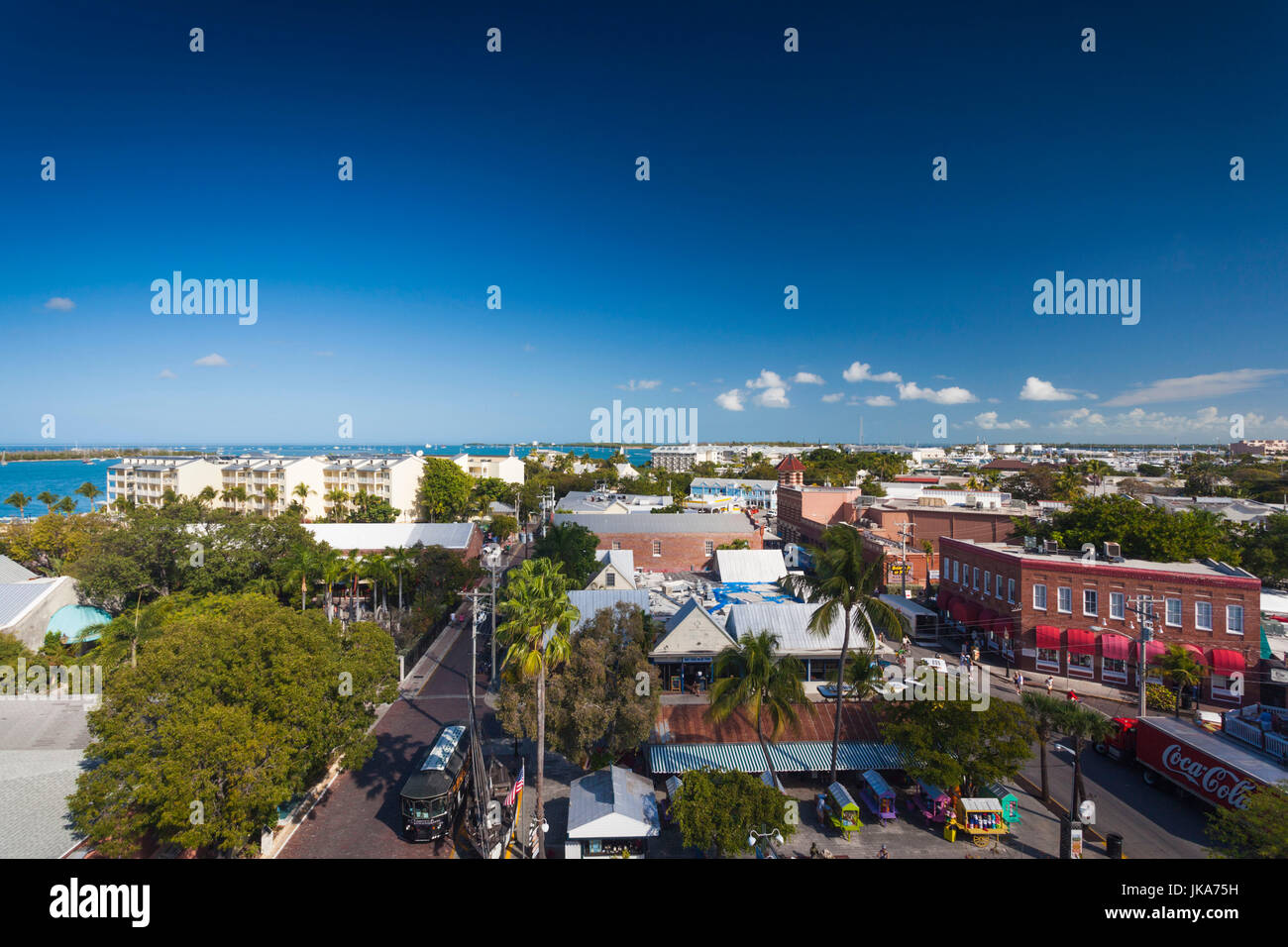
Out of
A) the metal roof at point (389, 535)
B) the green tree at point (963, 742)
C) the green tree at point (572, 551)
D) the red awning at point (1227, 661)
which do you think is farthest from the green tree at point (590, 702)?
the metal roof at point (389, 535)

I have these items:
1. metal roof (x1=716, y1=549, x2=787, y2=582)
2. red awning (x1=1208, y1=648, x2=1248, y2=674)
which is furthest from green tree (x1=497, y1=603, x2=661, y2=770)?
red awning (x1=1208, y1=648, x2=1248, y2=674)

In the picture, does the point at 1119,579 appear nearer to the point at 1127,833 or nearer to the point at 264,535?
the point at 1127,833

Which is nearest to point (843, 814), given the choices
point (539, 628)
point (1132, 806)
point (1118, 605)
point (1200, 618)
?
point (1132, 806)

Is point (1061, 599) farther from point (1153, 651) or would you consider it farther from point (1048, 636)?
point (1153, 651)

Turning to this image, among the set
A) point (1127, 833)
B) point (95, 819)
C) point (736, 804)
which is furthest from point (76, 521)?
point (1127, 833)

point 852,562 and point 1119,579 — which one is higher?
point 852,562

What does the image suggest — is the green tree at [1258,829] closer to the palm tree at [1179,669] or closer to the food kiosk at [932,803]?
the food kiosk at [932,803]

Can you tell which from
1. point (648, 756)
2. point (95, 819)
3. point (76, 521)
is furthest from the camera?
point (76, 521)

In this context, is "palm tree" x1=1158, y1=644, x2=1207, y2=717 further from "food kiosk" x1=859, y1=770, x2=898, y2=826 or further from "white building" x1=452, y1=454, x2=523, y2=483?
"white building" x1=452, y1=454, x2=523, y2=483
